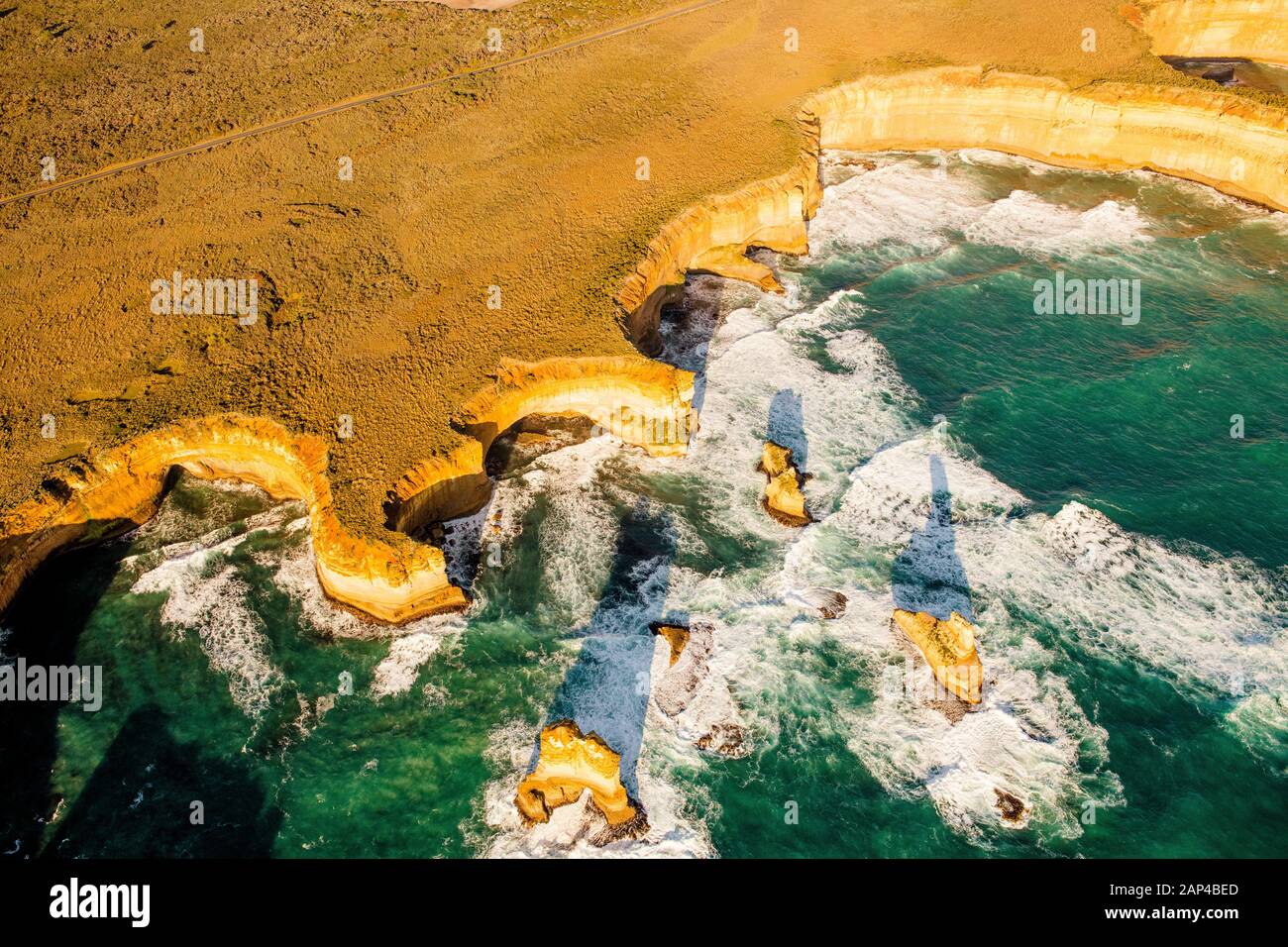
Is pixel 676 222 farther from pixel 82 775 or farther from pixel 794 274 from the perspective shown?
pixel 82 775

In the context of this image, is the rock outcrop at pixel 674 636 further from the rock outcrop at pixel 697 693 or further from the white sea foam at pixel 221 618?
the white sea foam at pixel 221 618

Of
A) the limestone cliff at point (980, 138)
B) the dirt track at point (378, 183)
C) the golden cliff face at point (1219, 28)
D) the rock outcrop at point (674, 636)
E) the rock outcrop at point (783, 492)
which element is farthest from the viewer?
the golden cliff face at point (1219, 28)

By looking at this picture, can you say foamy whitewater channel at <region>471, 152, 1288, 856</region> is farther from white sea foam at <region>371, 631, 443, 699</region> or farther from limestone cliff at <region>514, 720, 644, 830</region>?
white sea foam at <region>371, 631, 443, 699</region>

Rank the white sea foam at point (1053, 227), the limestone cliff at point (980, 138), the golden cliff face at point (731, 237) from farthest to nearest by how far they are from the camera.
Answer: the white sea foam at point (1053, 227) → the limestone cliff at point (980, 138) → the golden cliff face at point (731, 237)

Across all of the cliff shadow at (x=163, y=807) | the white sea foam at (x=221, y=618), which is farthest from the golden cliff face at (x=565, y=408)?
the cliff shadow at (x=163, y=807)

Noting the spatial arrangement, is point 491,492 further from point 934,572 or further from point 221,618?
point 934,572

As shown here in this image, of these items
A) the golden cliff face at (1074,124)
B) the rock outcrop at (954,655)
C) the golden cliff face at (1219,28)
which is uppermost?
the golden cliff face at (1219,28)

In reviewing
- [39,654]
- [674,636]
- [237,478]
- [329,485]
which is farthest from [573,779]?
[237,478]

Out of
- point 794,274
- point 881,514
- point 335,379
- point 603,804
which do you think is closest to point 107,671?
point 335,379
